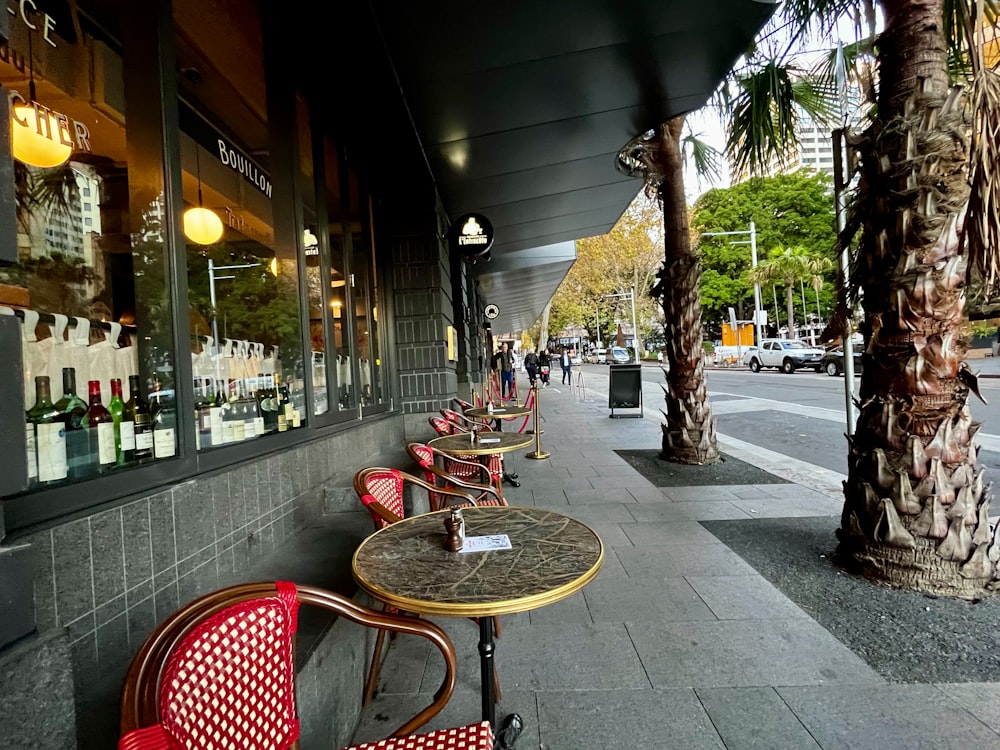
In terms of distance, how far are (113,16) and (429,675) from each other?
3.47 meters

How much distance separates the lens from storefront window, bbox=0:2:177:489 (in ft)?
6.33

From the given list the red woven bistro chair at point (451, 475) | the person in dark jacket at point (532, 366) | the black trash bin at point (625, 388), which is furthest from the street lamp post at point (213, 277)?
the person in dark jacket at point (532, 366)

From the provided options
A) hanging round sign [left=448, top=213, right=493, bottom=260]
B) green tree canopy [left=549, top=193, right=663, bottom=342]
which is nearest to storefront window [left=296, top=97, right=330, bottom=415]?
hanging round sign [left=448, top=213, right=493, bottom=260]

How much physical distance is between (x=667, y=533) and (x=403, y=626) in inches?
127

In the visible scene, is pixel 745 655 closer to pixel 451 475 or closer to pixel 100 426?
pixel 451 475

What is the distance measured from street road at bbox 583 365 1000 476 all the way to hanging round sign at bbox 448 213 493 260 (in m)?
5.20

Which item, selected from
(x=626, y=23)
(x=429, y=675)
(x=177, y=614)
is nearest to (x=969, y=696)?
(x=429, y=675)

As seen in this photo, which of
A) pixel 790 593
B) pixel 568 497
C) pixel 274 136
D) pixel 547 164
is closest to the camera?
pixel 790 593

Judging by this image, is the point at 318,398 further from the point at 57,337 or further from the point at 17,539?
the point at 17,539

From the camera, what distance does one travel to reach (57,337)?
215cm

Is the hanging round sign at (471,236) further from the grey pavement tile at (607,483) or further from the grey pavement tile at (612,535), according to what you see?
the grey pavement tile at (612,535)

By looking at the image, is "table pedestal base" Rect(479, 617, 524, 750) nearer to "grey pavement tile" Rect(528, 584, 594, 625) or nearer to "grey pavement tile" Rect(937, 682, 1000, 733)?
"grey pavement tile" Rect(528, 584, 594, 625)

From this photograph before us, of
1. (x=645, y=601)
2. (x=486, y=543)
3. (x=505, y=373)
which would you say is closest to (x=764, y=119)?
(x=645, y=601)

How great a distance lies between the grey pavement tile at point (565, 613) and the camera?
9.37ft
